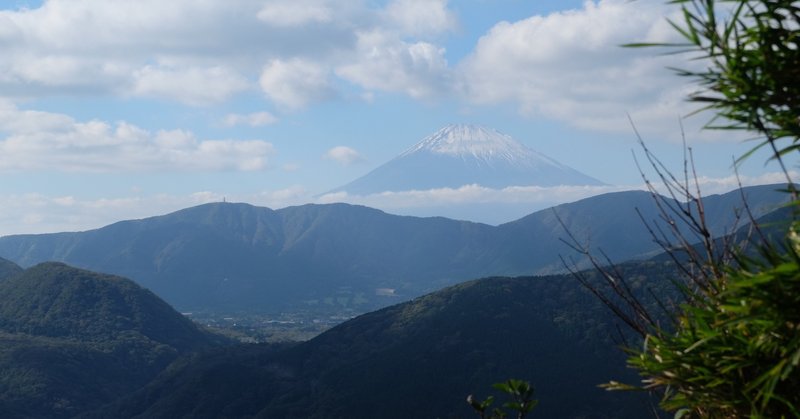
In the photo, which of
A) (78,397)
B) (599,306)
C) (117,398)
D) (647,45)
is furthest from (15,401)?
(647,45)

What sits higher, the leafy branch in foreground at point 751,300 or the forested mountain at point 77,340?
the leafy branch in foreground at point 751,300

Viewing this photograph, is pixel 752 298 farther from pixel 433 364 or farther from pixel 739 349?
pixel 433 364

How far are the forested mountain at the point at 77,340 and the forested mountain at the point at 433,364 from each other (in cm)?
1175

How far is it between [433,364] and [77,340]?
88324 millimetres

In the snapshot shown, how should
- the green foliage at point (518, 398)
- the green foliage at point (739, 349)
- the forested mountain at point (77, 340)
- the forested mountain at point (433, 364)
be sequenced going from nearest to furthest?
the green foliage at point (739, 349) → the green foliage at point (518, 398) → the forested mountain at point (433, 364) → the forested mountain at point (77, 340)

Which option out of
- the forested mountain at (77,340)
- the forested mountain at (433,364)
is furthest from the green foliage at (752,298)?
the forested mountain at (77,340)

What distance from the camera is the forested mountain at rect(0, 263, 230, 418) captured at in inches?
4478

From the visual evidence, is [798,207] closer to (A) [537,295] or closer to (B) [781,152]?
(B) [781,152]

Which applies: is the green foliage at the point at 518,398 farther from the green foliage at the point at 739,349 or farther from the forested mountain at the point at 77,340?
the forested mountain at the point at 77,340

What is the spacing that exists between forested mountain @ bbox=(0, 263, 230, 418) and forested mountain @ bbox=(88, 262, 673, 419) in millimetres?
11752

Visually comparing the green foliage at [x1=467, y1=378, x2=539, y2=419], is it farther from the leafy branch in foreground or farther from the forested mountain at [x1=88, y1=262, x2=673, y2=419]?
the forested mountain at [x1=88, y1=262, x2=673, y2=419]

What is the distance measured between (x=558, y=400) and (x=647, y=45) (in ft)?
293

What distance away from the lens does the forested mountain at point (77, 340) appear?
11375 centimetres

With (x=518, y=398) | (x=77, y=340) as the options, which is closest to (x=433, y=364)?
(x=77, y=340)
